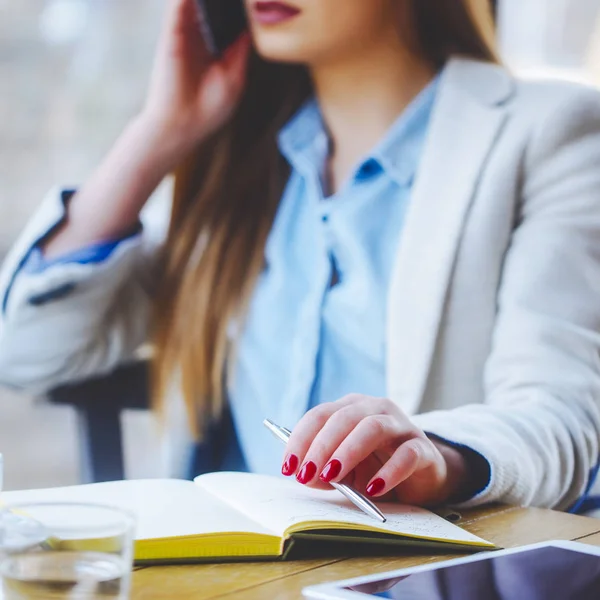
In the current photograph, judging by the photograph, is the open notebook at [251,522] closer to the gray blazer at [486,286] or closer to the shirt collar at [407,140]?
the gray blazer at [486,286]

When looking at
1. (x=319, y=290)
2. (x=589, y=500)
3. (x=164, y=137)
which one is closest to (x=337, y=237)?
(x=319, y=290)

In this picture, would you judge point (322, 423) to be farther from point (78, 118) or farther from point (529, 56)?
point (78, 118)

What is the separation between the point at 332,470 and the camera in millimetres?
601

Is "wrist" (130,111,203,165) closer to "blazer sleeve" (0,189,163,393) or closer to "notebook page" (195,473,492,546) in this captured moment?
"blazer sleeve" (0,189,163,393)

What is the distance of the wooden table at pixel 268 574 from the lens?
478mm

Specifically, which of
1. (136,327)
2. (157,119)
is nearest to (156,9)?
(157,119)

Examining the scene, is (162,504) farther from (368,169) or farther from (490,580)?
(368,169)

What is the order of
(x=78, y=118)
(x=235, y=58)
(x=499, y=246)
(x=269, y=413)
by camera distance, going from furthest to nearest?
(x=78, y=118)
(x=235, y=58)
(x=269, y=413)
(x=499, y=246)

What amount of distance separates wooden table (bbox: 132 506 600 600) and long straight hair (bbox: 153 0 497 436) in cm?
72

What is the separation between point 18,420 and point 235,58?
774 millimetres

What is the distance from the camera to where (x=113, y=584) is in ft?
1.38

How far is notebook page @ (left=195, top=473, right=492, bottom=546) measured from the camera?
55cm

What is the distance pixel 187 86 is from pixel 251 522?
92cm

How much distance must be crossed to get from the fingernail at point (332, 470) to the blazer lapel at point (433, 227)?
519 mm
